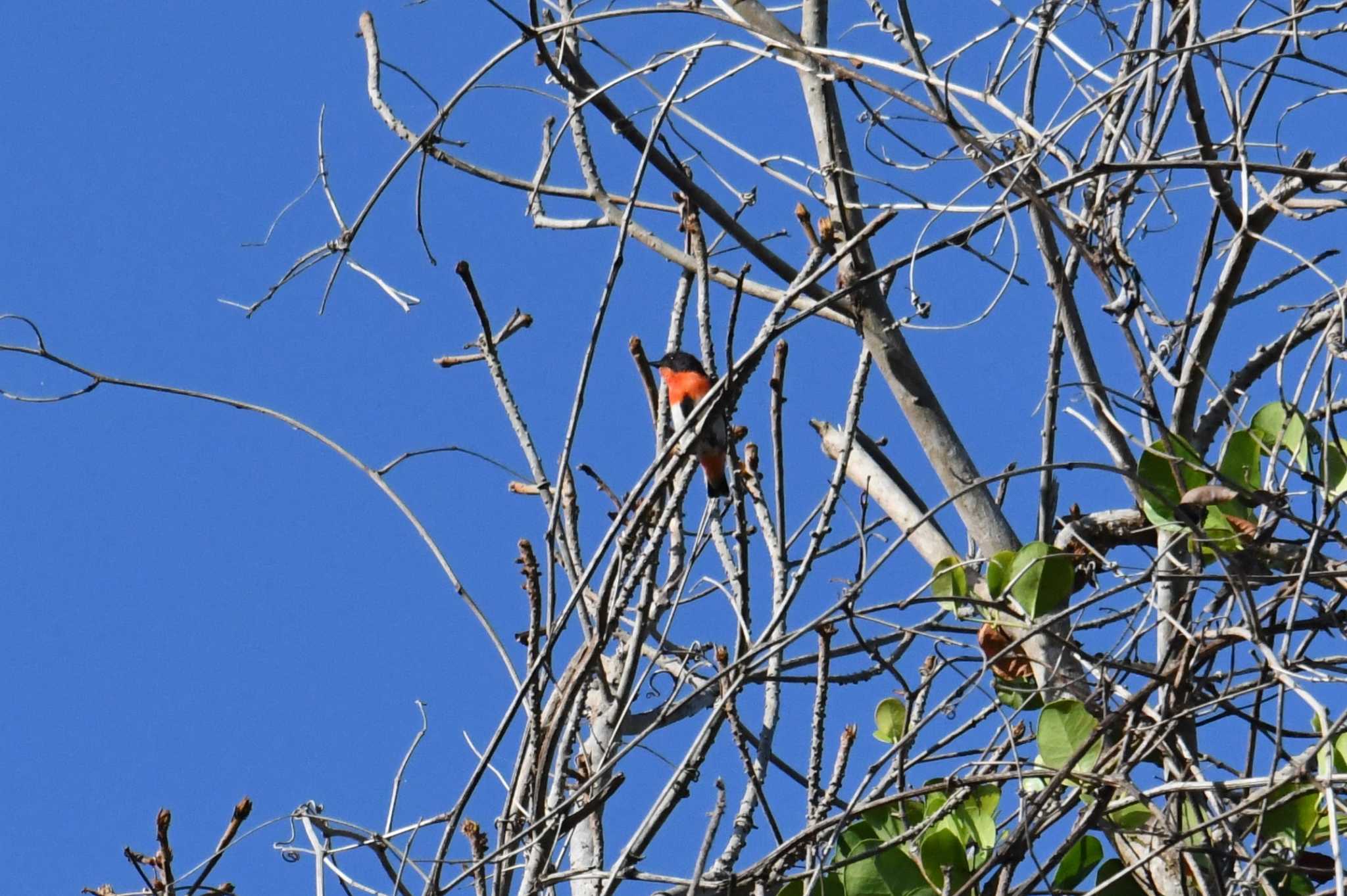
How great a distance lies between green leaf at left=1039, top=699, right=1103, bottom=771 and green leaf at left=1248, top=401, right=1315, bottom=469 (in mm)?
467

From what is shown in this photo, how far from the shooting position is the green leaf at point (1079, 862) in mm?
2312

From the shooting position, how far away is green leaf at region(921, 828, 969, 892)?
7.47ft

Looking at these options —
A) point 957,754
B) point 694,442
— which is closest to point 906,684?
point 957,754

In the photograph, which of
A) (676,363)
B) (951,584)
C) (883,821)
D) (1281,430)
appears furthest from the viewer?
(676,363)

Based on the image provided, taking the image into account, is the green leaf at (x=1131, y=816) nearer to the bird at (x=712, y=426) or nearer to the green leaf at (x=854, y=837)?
the green leaf at (x=854, y=837)

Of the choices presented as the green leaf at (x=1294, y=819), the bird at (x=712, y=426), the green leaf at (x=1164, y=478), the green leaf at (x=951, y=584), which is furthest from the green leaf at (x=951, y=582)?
the bird at (x=712, y=426)

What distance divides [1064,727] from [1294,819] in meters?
0.36

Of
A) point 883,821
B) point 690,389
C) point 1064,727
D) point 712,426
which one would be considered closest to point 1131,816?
point 1064,727

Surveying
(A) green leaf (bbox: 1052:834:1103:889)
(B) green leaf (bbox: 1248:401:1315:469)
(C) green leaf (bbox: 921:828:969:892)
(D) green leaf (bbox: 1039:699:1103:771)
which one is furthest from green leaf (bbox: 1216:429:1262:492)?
(C) green leaf (bbox: 921:828:969:892)

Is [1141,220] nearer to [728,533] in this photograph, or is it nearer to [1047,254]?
[1047,254]

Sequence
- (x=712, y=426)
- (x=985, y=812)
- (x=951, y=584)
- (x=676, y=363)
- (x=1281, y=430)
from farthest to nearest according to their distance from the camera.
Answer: (x=712, y=426) < (x=676, y=363) < (x=951, y=584) < (x=985, y=812) < (x=1281, y=430)

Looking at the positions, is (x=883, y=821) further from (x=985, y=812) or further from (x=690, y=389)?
(x=690, y=389)

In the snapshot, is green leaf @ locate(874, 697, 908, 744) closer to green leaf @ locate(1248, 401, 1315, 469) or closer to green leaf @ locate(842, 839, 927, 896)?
green leaf @ locate(842, 839, 927, 896)

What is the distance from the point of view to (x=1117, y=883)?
7.54 ft
